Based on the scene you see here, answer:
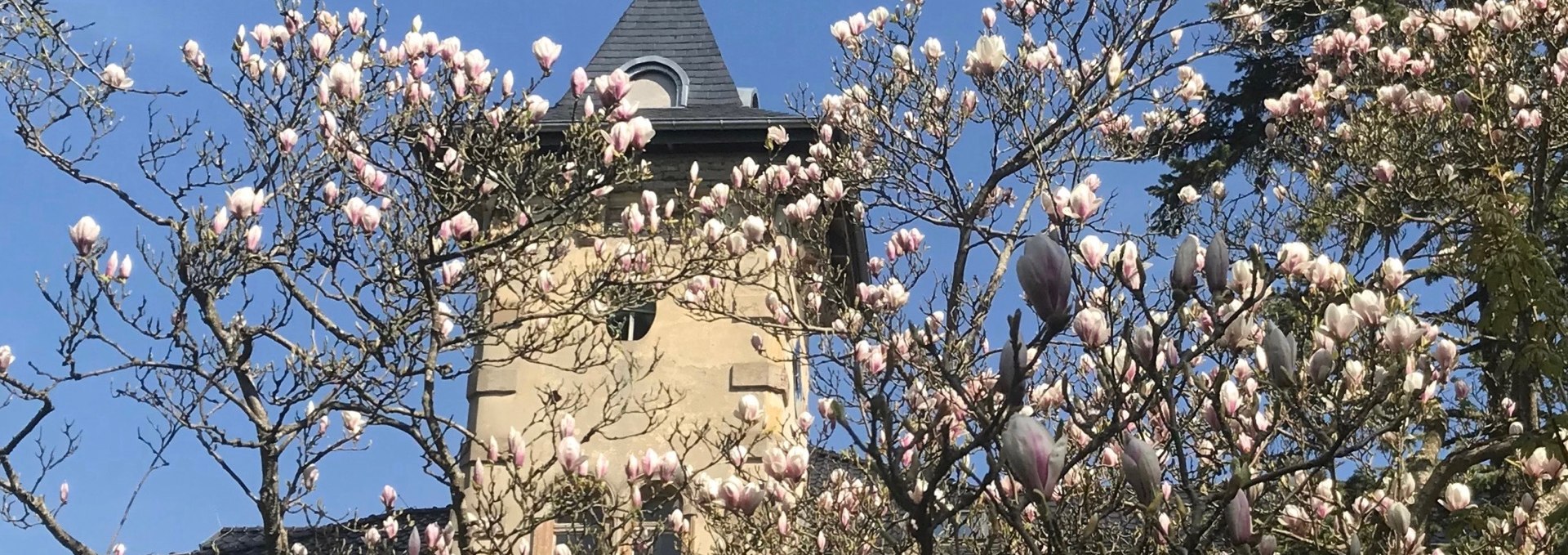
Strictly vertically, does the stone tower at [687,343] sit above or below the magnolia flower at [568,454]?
above

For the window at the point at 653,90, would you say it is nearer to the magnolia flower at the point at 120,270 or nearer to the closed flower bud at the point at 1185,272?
the magnolia flower at the point at 120,270

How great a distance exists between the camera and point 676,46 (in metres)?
11.3

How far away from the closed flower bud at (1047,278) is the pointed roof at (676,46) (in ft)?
28.1

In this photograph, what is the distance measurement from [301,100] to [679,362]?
355 centimetres

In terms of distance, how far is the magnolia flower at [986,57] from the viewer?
18.5ft

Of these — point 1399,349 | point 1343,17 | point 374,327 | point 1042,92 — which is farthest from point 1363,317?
point 1343,17

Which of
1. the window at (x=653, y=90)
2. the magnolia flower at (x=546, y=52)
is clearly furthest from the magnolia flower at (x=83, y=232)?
the window at (x=653, y=90)

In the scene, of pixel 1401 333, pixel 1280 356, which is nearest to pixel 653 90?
pixel 1401 333

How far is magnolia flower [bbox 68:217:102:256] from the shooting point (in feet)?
17.0

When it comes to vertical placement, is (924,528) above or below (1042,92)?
below

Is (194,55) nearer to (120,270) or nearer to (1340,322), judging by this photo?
(120,270)

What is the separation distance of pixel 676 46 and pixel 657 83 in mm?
659

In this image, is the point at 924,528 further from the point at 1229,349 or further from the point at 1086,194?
the point at 1086,194

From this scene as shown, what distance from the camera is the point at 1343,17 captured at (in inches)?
427
